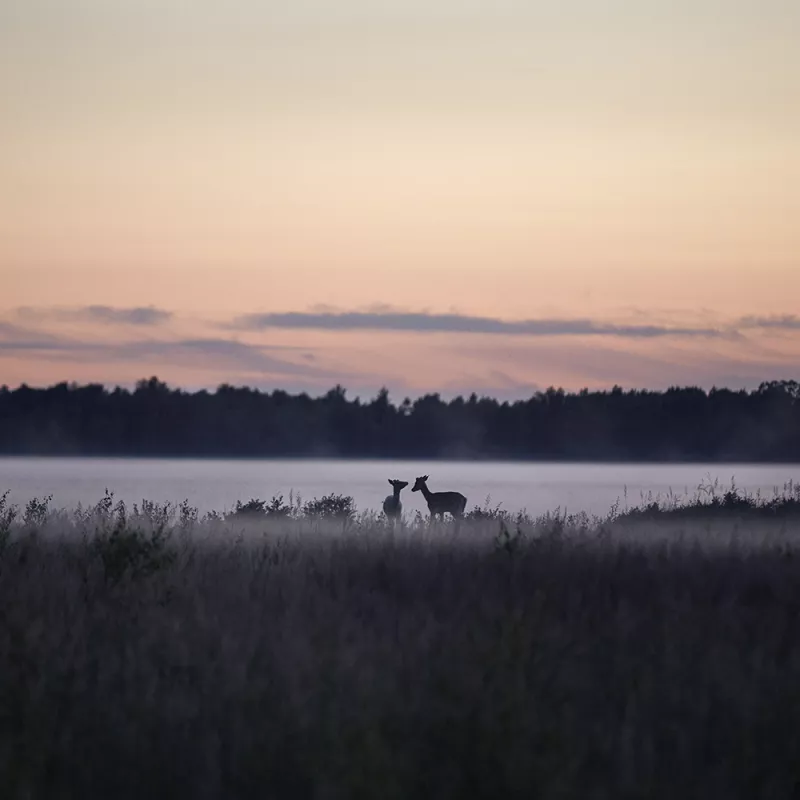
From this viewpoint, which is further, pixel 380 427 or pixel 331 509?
pixel 380 427

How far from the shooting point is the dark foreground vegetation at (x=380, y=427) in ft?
391

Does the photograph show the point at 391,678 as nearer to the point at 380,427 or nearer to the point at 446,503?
the point at 446,503

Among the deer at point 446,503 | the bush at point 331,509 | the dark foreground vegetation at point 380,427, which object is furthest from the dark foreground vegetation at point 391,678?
the dark foreground vegetation at point 380,427

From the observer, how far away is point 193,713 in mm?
7070

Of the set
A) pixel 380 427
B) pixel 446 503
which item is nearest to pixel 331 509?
pixel 446 503

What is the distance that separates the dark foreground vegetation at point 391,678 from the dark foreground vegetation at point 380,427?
107 meters

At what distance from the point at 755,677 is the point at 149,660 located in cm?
427

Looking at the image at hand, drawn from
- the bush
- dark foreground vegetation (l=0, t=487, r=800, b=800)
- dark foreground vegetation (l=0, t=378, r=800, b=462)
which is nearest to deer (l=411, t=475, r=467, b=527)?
the bush

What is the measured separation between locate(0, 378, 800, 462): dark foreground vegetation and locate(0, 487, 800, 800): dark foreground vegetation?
106864mm

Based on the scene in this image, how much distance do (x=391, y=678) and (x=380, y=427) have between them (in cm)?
12492

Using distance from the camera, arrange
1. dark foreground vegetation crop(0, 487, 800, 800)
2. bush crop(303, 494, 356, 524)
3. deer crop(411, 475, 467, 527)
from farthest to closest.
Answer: deer crop(411, 475, 467, 527)
bush crop(303, 494, 356, 524)
dark foreground vegetation crop(0, 487, 800, 800)

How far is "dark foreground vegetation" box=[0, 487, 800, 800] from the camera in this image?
6.43 metres

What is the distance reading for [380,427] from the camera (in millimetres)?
132750

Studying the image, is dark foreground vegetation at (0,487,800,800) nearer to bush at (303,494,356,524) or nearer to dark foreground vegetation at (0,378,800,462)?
bush at (303,494,356,524)
